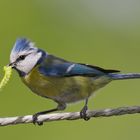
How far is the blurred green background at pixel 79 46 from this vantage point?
22.6 ft

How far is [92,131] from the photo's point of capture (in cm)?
685

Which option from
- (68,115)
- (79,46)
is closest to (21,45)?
(68,115)

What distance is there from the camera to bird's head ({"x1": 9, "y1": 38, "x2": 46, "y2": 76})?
17.4 ft

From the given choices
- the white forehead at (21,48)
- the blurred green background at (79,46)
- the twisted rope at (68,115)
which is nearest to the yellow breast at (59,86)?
the white forehead at (21,48)

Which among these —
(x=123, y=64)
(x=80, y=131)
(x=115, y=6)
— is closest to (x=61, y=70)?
(x=80, y=131)

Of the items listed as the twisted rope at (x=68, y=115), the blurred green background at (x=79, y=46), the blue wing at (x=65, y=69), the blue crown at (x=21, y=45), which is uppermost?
the blurred green background at (x=79, y=46)

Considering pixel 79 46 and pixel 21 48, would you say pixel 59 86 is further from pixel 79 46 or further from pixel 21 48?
pixel 79 46

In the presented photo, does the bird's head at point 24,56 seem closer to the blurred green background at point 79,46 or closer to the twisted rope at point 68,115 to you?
the twisted rope at point 68,115

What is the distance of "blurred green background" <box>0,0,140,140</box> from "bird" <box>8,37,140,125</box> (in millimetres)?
1132

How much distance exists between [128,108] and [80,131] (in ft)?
8.34

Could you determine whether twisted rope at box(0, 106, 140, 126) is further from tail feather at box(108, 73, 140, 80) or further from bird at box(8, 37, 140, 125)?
tail feather at box(108, 73, 140, 80)

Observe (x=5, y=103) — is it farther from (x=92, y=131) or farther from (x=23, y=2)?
(x=23, y=2)

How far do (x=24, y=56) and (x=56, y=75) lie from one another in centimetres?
26

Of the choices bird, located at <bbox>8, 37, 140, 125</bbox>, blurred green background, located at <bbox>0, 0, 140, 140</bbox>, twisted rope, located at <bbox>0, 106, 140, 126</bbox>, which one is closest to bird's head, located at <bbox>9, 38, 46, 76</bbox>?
bird, located at <bbox>8, 37, 140, 125</bbox>
